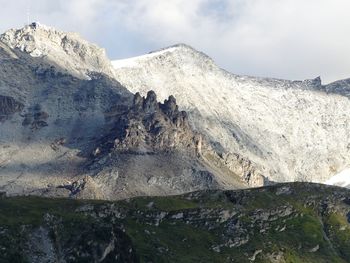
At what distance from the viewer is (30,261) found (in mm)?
199375

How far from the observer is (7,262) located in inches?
7731

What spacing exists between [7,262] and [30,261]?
18.5ft
